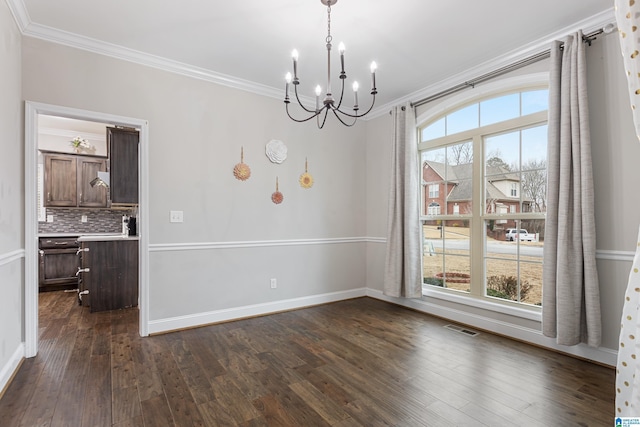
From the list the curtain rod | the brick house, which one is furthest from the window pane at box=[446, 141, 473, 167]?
the curtain rod

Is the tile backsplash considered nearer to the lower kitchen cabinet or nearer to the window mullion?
the lower kitchen cabinet

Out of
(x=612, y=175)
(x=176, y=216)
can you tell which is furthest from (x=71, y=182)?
(x=612, y=175)

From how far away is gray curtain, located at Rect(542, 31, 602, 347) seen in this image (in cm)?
245

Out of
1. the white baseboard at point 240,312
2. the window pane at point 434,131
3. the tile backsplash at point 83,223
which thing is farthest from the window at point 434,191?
the tile backsplash at point 83,223

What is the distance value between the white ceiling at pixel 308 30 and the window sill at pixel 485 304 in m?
2.40

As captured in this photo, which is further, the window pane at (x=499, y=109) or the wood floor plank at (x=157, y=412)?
the window pane at (x=499, y=109)

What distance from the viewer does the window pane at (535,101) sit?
292cm

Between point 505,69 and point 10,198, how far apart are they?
4374mm

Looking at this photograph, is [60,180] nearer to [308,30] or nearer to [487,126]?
[308,30]

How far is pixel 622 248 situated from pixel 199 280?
3786mm

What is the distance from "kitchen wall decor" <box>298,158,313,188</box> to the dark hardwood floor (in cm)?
178

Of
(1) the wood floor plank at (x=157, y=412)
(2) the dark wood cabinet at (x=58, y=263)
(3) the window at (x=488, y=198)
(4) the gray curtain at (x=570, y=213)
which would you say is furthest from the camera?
(2) the dark wood cabinet at (x=58, y=263)

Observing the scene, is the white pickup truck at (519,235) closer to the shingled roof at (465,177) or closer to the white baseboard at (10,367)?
the shingled roof at (465,177)

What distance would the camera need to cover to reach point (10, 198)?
232 centimetres
